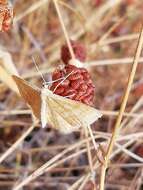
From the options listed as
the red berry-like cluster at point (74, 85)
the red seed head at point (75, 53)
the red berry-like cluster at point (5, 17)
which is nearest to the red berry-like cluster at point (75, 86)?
the red berry-like cluster at point (74, 85)

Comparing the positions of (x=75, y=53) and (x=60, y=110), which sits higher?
(x=75, y=53)

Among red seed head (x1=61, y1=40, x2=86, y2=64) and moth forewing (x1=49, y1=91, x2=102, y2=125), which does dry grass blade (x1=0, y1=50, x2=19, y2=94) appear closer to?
red seed head (x1=61, y1=40, x2=86, y2=64)

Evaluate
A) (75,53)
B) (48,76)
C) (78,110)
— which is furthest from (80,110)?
(48,76)

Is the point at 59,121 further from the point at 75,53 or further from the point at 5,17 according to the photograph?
the point at 75,53

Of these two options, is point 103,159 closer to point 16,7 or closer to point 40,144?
point 40,144

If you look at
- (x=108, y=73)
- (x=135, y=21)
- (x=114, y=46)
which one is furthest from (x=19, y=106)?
(x=135, y=21)

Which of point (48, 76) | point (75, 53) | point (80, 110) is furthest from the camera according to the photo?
point (48, 76)
